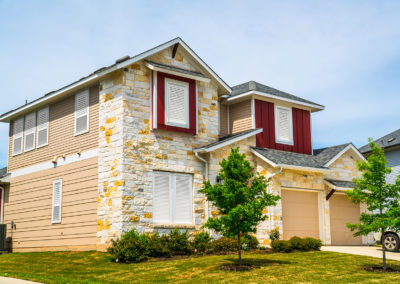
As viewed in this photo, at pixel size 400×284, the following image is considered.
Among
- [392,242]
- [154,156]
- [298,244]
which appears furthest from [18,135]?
[392,242]

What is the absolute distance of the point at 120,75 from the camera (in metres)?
19.1

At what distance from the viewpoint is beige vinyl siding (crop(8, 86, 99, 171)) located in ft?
66.2

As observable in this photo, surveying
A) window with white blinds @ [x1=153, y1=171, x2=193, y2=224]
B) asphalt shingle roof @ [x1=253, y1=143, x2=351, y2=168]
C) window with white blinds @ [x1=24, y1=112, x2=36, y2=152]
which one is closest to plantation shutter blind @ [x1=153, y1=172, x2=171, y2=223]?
window with white blinds @ [x1=153, y1=171, x2=193, y2=224]

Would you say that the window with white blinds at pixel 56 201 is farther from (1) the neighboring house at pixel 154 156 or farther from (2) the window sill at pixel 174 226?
(2) the window sill at pixel 174 226

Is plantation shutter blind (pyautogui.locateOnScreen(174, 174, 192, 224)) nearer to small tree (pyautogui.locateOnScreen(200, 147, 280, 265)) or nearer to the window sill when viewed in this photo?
the window sill

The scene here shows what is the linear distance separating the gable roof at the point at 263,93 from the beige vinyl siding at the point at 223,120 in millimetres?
825

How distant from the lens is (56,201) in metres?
21.4

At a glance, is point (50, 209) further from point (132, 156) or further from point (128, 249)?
point (128, 249)

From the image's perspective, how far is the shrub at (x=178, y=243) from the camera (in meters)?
17.9

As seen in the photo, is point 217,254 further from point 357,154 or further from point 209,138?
point 357,154

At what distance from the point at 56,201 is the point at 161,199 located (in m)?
5.13

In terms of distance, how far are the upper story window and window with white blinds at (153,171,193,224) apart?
189 centimetres

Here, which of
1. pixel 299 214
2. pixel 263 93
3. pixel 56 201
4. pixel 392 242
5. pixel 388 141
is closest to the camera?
pixel 392 242

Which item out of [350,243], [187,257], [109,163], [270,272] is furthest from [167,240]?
[350,243]
